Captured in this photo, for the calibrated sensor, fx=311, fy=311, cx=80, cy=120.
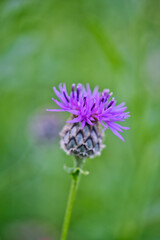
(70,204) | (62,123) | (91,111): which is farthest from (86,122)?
(62,123)

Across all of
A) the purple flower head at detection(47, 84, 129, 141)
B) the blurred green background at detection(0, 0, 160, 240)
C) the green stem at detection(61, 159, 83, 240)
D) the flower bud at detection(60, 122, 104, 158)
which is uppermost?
the blurred green background at detection(0, 0, 160, 240)

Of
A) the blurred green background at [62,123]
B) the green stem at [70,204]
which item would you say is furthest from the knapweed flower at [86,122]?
the blurred green background at [62,123]

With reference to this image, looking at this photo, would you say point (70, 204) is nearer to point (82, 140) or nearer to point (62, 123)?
point (82, 140)

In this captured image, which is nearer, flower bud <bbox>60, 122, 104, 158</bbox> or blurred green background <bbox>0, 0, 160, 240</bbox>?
flower bud <bbox>60, 122, 104, 158</bbox>

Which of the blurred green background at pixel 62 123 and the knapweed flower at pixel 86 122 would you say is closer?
the knapweed flower at pixel 86 122

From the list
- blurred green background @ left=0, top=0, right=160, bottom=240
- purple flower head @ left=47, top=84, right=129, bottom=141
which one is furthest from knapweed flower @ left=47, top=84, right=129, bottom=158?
blurred green background @ left=0, top=0, right=160, bottom=240

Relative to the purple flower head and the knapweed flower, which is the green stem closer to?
the knapweed flower

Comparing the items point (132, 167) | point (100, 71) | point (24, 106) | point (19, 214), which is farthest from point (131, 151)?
point (100, 71)

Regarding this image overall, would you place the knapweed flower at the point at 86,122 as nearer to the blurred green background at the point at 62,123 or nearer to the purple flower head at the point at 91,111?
the purple flower head at the point at 91,111

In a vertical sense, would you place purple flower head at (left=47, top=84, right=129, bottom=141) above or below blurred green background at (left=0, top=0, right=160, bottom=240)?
below
